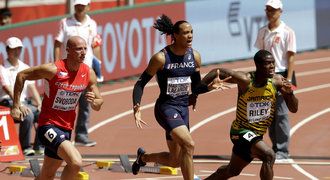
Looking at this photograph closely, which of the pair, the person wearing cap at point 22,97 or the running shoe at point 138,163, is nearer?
the running shoe at point 138,163

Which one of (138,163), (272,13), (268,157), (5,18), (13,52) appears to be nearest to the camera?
(268,157)

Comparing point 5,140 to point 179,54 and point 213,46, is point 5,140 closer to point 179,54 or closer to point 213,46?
point 179,54

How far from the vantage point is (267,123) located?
14.0 m

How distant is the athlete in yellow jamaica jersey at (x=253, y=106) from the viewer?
13.7 m

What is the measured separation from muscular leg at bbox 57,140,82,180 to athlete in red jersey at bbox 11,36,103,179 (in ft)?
0.35

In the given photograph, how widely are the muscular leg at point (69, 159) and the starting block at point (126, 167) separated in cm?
304

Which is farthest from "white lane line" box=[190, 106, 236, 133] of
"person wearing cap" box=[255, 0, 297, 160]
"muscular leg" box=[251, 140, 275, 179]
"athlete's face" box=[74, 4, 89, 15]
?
"muscular leg" box=[251, 140, 275, 179]

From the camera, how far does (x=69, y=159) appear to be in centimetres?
1284

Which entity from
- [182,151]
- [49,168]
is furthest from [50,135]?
[182,151]

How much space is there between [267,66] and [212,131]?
20.8 feet

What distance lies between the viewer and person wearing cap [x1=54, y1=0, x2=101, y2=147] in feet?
59.6

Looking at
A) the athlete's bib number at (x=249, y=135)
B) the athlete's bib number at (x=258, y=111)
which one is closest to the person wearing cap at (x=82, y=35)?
the athlete's bib number at (x=258, y=111)

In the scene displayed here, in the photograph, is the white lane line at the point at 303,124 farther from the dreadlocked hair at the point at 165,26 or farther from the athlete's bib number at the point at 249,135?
the dreadlocked hair at the point at 165,26

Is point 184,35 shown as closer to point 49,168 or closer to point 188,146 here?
point 188,146
